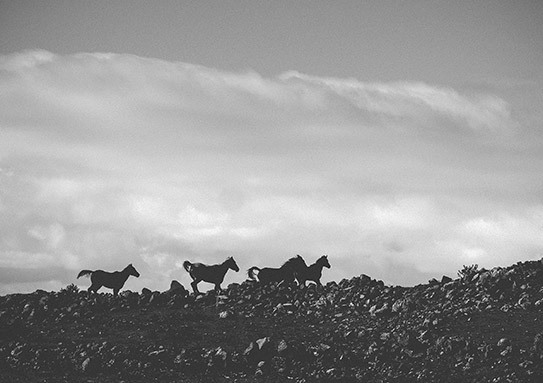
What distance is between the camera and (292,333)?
27297 millimetres

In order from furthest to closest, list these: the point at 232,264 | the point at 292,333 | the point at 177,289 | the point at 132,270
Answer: the point at 132,270
the point at 232,264
the point at 177,289
the point at 292,333

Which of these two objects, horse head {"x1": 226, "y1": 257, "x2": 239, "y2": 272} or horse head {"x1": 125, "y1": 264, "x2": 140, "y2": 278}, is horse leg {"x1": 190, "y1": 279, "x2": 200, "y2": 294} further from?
horse head {"x1": 125, "y1": 264, "x2": 140, "y2": 278}

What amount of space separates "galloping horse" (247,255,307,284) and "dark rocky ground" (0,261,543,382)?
72.1 inches

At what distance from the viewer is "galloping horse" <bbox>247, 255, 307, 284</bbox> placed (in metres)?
34.7

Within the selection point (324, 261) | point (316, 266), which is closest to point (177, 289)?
point (316, 266)

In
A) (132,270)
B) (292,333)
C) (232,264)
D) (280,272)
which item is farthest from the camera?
(132,270)

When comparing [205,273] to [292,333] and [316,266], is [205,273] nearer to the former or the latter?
[316,266]

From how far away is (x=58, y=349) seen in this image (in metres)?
26.8

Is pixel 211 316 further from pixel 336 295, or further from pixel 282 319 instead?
pixel 336 295

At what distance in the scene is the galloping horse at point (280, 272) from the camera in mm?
34719

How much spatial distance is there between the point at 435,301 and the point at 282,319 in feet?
18.6

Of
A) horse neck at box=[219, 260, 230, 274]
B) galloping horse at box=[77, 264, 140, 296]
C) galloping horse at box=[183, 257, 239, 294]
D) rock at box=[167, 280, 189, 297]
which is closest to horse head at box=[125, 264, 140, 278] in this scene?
galloping horse at box=[77, 264, 140, 296]

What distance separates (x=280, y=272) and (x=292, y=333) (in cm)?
764

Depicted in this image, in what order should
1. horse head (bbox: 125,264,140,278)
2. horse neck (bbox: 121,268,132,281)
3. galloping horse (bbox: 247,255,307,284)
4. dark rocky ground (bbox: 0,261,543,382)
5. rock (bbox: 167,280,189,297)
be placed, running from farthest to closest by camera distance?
1. horse head (bbox: 125,264,140,278)
2. horse neck (bbox: 121,268,132,281)
3. galloping horse (bbox: 247,255,307,284)
4. rock (bbox: 167,280,189,297)
5. dark rocky ground (bbox: 0,261,543,382)
